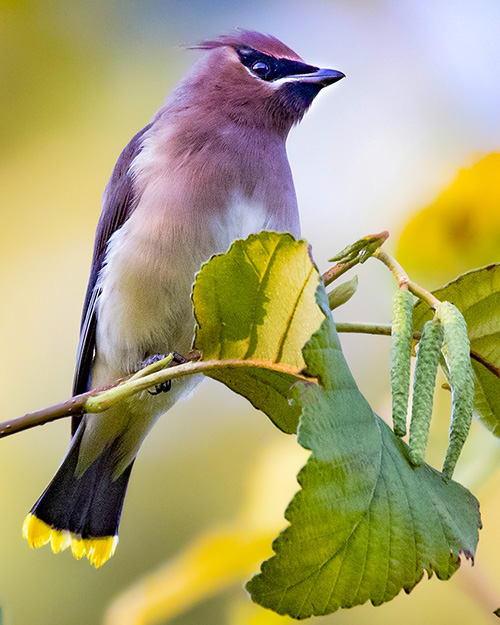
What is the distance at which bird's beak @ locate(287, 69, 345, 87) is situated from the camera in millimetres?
1197

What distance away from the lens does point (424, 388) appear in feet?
1.47

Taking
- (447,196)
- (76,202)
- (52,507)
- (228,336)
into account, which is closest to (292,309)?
(228,336)

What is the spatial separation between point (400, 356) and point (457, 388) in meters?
0.04

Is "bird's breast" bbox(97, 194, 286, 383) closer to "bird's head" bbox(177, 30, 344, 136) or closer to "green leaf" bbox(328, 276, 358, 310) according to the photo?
"bird's head" bbox(177, 30, 344, 136)

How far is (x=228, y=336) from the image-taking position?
1.64 feet

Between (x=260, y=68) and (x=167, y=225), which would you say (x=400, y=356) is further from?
(x=260, y=68)

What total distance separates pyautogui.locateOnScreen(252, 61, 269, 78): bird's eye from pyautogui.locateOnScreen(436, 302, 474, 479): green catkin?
0.90 metres

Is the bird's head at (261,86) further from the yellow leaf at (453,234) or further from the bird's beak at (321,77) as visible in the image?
the yellow leaf at (453,234)

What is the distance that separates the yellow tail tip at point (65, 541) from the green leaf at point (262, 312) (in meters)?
0.86

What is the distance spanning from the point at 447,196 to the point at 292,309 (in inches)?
24.9

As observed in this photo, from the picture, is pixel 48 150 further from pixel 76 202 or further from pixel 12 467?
pixel 12 467

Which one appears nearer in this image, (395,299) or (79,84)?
(395,299)

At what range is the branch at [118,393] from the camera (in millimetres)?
484

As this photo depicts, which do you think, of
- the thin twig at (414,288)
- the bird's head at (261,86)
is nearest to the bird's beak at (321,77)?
the bird's head at (261,86)
